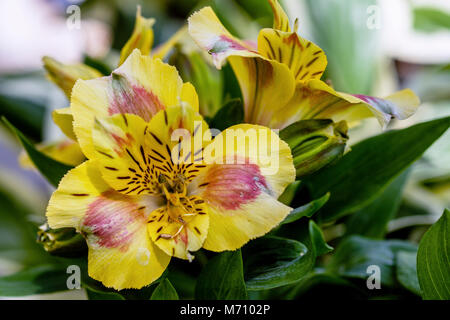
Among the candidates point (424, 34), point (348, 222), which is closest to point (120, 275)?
point (348, 222)

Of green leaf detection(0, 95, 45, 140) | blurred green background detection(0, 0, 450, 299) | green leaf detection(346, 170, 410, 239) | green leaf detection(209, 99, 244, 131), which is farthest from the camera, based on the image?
green leaf detection(0, 95, 45, 140)

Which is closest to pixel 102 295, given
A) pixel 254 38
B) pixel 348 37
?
pixel 254 38

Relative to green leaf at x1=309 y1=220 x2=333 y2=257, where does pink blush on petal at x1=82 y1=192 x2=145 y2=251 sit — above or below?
above

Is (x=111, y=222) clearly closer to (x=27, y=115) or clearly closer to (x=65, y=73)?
(x=65, y=73)

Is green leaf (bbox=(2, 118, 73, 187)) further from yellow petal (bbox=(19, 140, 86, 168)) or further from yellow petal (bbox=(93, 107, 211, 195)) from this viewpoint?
yellow petal (bbox=(93, 107, 211, 195))

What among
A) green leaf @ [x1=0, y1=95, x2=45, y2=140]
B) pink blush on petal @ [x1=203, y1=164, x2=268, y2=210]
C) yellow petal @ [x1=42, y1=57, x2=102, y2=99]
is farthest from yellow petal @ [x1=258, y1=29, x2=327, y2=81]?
green leaf @ [x1=0, y1=95, x2=45, y2=140]
